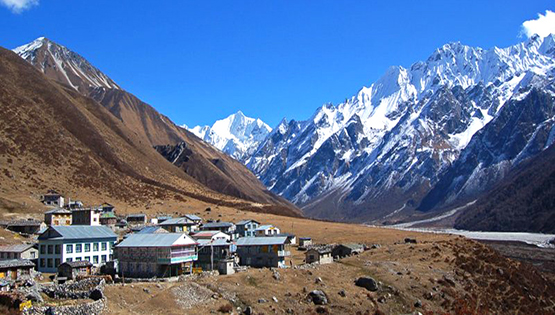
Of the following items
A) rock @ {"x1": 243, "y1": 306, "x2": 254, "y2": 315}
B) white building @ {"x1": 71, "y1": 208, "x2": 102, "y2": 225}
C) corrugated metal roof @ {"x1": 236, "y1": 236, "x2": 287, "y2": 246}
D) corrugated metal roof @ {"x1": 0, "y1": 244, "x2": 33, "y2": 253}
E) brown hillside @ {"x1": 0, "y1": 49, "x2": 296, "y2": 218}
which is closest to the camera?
rock @ {"x1": 243, "y1": 306, "x2": 254, "y2": 315}

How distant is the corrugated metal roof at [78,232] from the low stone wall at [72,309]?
24525 mm

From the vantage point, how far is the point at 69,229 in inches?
2911

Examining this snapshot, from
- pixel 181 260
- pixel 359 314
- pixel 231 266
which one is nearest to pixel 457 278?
pixel 359 314

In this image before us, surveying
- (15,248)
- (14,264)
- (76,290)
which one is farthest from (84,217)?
(76,290)

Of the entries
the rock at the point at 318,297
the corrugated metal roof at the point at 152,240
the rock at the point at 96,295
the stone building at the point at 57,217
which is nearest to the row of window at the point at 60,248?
the corrugated metal roof at the point at 152,240

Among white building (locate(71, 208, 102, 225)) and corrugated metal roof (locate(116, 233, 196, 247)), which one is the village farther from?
white building (locate(71, 208, 102, 225))

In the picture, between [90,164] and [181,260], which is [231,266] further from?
[90,164]

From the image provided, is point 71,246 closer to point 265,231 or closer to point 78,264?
point 78,264

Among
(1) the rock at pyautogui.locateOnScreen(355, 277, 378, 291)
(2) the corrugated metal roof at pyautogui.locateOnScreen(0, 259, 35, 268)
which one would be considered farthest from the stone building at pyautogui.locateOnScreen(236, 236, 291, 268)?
(2) the corrugated metal roof at pyautogui.locateOnScreen(0, 259, 35, 268)

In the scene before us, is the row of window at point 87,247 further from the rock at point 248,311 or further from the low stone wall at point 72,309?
the rock at point 248,311

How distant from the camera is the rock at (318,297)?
60.8m

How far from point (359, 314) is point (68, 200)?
97.2m

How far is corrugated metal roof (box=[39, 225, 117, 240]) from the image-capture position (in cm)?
7150

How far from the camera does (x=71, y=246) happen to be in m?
71.7
